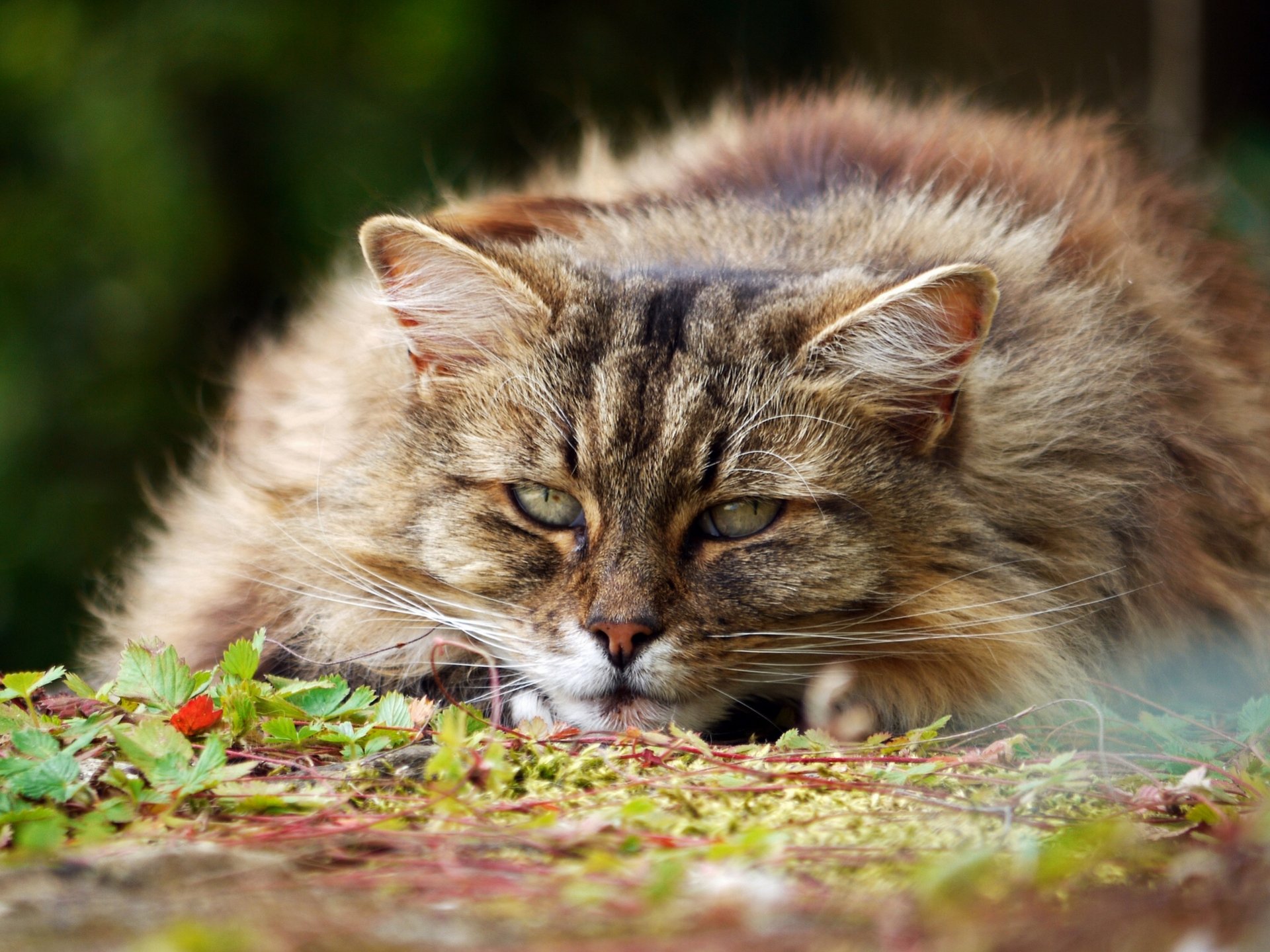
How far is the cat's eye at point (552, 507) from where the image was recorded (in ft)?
6.77

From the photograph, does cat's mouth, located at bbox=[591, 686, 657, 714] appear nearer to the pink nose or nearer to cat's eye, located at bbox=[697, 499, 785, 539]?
the pink nose

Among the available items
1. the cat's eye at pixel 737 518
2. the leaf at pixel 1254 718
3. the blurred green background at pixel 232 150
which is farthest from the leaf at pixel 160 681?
the blurred green background at pixel 232 150

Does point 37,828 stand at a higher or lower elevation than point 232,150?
lower

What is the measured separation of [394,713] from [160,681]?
12.9 inches

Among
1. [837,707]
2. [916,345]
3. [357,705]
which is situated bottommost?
[837,707]

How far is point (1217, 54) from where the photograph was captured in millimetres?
4676

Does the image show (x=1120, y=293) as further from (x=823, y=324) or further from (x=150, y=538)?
(x=150, y=538)

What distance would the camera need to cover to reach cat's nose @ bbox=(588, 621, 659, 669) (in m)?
1.86

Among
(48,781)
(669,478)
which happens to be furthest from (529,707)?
(48,781)

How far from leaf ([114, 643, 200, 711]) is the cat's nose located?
57 centimetres

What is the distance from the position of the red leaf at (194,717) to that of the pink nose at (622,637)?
0.56 meters

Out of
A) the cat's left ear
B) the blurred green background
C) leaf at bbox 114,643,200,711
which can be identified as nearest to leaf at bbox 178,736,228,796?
leaf at bbox 114,643,200,711

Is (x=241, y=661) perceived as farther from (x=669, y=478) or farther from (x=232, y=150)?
(x=232, y=150)

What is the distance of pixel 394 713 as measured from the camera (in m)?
1.79
